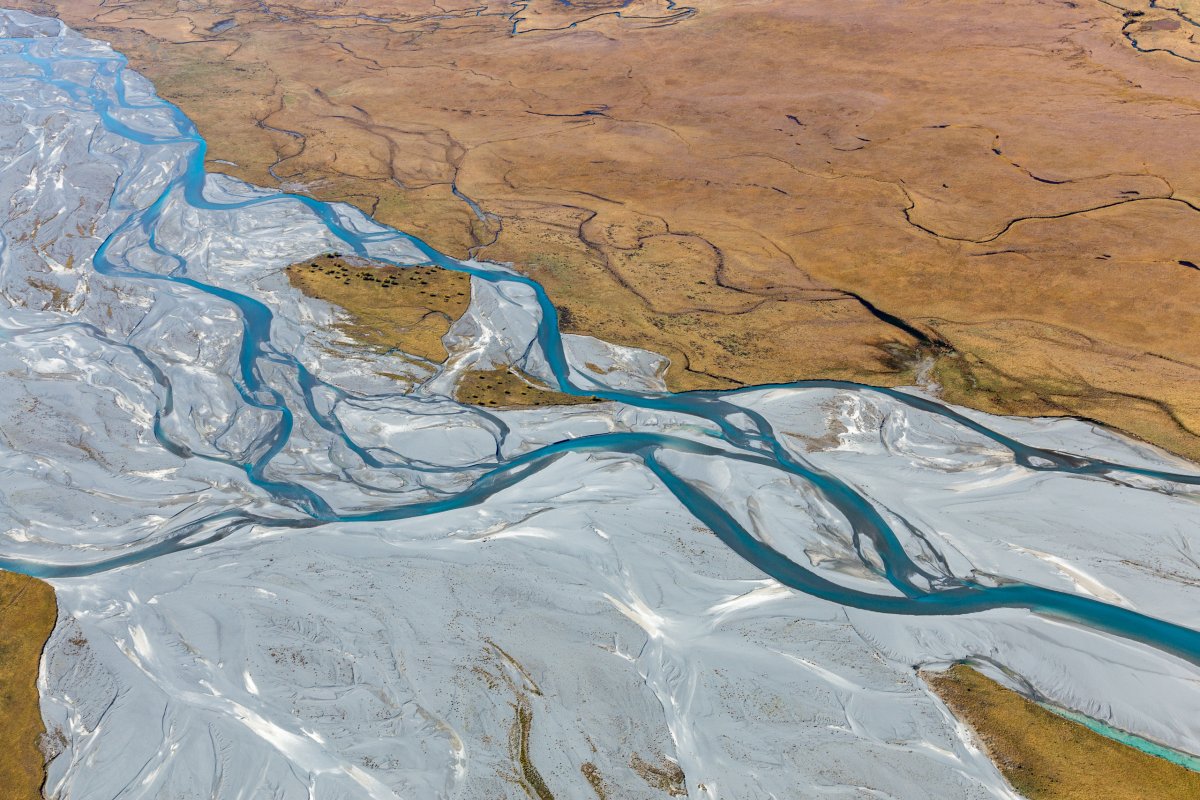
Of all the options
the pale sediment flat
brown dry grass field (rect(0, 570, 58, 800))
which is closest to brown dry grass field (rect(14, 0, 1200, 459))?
the pale sediment flat

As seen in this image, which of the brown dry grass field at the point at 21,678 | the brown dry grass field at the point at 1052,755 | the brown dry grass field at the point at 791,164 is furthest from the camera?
the brown dry grass field at the point at 791,164

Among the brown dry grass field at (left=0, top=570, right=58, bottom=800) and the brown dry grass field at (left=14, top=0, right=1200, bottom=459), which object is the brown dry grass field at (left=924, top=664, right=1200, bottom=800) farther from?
the brown dry grass field at (left=0, top=570, right=58, bottom=800)

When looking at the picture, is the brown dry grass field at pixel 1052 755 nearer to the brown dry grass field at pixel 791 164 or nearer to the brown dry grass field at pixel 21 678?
the brown dry grass field at pixel 791 164

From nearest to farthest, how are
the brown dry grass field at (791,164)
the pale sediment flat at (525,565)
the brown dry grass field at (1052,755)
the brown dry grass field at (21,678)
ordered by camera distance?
the brown dry grass field at (1052,755) < the brown dry grass field at (21,678) < the pale sediment flat at (525,565) < the brown dry grass field at (791,164)

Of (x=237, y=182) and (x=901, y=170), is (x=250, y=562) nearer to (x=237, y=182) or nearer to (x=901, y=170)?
(x=237, y=182)

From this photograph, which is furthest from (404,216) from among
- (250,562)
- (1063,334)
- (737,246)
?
(1063,334)

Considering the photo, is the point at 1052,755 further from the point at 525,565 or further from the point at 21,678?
the point at 21,678

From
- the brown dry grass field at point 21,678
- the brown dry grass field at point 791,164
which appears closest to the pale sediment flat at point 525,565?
the brown dry grass field at point 21,678
